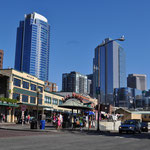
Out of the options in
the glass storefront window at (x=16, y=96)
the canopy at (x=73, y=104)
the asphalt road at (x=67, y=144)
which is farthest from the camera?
the glass storefront window at (x=16, y=96)

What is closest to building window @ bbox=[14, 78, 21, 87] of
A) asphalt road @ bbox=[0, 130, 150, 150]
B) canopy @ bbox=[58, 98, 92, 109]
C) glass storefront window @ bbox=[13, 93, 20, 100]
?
glass storefront window @ bbox=[13, 93, 20, 100]

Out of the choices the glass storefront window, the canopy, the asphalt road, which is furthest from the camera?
the glass storefront window

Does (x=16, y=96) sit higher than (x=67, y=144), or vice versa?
(x=16, y=96)

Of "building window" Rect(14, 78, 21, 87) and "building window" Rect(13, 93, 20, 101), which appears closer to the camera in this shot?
"building window" Rect(13, 93, 20, 101)

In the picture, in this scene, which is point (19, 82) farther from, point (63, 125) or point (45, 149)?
point (45, 149)

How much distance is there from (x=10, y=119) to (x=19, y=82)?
867cm

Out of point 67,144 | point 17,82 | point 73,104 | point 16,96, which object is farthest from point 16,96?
point 67,144

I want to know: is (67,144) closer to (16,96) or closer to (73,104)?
(73,104)

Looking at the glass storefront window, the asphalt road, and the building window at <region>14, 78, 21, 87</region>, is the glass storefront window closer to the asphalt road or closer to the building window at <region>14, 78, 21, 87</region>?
the building window at <region>14, 78, 21, 87</region>

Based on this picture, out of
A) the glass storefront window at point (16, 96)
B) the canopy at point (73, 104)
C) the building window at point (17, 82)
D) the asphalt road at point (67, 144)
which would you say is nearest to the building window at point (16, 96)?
the glass storefront window at point (16, 96)

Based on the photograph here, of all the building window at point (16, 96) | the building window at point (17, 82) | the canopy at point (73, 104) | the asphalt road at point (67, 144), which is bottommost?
the asphalt road at point (67, 144)

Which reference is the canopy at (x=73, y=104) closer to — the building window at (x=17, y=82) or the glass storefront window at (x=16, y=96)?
the glass storefront window at (x=16, y=96)

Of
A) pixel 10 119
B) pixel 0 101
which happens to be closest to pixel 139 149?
pixel 0 101

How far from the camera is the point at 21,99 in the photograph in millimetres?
58469
